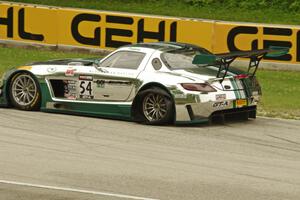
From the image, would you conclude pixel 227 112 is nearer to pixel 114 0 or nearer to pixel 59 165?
pixel 59 165

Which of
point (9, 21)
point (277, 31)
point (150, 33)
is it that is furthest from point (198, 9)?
point (277, 31)

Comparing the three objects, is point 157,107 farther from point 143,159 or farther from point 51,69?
point 143,159

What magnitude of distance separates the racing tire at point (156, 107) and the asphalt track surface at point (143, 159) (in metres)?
0.16

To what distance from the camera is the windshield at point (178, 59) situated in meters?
14.5

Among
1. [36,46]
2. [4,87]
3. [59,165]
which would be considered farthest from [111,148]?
[36,46]

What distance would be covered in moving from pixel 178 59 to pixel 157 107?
3.23 ft

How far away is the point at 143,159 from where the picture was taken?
1140 cm

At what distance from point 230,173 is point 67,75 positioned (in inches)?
209

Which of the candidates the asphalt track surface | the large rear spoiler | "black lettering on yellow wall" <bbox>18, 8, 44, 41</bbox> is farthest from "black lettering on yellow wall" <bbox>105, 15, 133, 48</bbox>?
the large rear spoiler

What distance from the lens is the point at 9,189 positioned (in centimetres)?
960

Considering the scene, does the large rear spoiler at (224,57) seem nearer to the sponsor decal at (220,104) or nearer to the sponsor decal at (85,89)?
the sponsor decal at (220,104)

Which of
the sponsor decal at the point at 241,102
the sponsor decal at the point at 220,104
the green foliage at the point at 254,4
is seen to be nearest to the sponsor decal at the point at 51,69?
the sponsor decal at the point at 220,104

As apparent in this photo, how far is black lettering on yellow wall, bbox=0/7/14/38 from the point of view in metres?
25.5

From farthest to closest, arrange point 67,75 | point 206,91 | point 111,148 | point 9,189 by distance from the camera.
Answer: point 67,75
point 206,91
point 111,148
point 9,189
